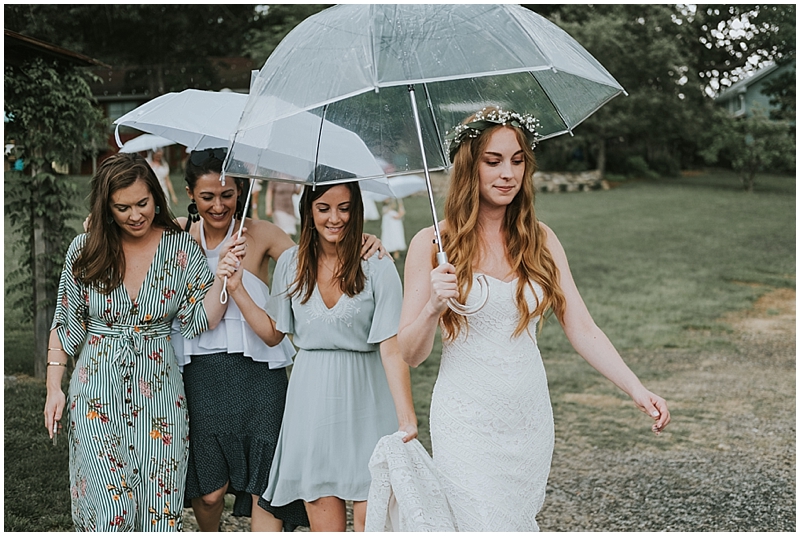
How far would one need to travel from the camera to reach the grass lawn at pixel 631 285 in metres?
6.45

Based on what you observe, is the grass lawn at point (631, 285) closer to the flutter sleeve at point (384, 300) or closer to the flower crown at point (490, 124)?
the flutter sleeve at point (384, 300)

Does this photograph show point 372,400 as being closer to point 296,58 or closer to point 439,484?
point 439,484

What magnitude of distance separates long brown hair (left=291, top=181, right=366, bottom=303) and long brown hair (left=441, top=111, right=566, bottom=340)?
584 millimetres

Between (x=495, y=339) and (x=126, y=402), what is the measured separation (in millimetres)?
1652

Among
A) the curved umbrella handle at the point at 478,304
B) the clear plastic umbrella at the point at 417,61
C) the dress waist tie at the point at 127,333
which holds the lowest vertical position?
the dress waist tie at the point at 127,333

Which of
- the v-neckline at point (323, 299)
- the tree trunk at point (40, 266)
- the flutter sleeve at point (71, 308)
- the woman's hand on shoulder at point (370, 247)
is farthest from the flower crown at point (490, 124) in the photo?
the tree trunk at point (40, 266)

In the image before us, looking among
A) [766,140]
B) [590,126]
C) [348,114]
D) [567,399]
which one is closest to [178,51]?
[590,126]

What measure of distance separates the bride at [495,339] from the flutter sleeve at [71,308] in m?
1.50

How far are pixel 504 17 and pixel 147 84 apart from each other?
27.1m

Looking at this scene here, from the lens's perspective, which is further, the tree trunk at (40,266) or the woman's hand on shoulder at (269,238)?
the tree trunk at (40,266)

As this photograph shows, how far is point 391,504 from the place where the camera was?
10.7ft

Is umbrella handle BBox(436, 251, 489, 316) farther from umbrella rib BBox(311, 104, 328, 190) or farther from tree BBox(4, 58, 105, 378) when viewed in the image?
tree BBox(4, 58, 105, 378)

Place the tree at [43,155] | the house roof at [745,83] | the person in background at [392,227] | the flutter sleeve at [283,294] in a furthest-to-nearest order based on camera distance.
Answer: the house roof at [745,83] < the person in background at [392,227] < the tree at [43,155] < the flutter sleeve at [283,294]

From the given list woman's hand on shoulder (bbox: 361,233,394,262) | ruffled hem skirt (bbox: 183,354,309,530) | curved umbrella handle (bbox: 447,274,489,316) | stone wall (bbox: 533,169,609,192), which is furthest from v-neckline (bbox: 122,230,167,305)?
stone wall (bbox: 533,169,609,192)
